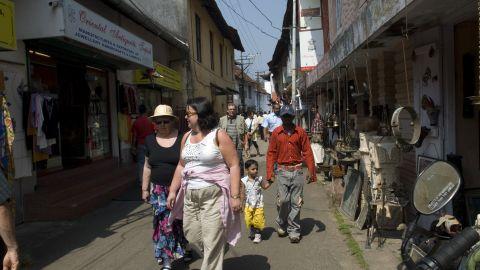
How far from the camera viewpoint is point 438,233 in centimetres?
400

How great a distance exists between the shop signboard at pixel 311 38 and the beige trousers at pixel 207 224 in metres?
12.4

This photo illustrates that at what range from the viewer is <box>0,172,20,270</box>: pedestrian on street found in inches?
113

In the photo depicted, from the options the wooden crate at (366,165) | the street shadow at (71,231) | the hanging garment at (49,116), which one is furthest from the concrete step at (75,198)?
the wooden crate at (366,165)

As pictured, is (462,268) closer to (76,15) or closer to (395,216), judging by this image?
(395,216)

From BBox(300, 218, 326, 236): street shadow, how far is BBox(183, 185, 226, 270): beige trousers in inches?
94.2

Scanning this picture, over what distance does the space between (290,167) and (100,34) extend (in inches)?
174

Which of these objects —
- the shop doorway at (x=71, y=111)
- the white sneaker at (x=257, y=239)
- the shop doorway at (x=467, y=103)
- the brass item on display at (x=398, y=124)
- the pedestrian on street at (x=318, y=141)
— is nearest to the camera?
the brass item on display at (x=398, y=124)

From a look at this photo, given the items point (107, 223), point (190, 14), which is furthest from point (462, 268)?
point (190, 14)

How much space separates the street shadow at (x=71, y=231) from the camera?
5.61 meters

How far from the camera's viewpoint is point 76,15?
7.31 meters

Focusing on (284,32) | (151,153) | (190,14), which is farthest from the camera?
(284,32)

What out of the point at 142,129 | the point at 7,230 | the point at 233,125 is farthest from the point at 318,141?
the point at 7,230

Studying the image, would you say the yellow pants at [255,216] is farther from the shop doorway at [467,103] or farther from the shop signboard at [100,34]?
the shop signboard at [100,34]

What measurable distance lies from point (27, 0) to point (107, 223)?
11.6 ft
